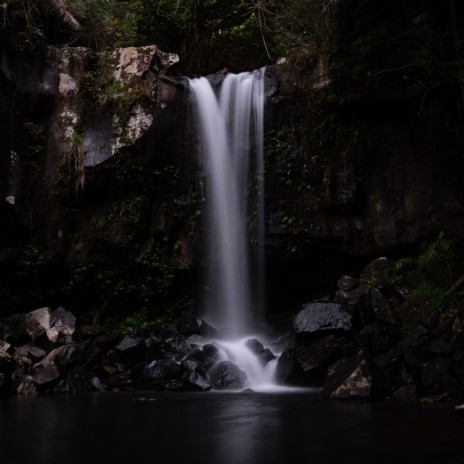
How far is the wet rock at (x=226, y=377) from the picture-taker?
9094 millimetres

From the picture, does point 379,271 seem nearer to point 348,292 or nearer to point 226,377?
point 348,292

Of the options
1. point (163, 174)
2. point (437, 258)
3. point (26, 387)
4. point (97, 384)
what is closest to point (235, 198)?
point (163, 174)

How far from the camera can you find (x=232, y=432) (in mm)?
5281

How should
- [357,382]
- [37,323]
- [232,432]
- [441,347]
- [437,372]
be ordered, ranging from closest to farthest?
1. [232,432]
2. [357,382]
3. [437,372]
4. [441,347]
5. [37,323]

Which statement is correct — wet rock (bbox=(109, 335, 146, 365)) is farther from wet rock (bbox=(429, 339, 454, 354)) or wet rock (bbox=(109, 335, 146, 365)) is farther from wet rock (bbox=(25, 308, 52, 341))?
wet rock (bbox=(429, 339, 454, 354))

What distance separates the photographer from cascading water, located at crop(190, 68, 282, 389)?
40.8 feet

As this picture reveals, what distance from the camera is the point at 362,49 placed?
11.1 m

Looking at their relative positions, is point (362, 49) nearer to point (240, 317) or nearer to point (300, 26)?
point (300, 26)

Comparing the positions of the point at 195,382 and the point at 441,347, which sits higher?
the point at 441,347

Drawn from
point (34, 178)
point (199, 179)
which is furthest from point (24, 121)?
point (199, 179)

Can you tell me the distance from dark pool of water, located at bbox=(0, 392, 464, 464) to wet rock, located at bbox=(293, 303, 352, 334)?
6.31ft

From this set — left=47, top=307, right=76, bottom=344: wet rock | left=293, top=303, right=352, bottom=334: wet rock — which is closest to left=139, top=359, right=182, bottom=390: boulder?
left=47, top=307, right=76, bottom=344: wet rock

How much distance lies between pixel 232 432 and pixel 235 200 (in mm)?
7910

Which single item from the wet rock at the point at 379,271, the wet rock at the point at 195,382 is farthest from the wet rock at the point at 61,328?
the wet rock at the point at 379,271
